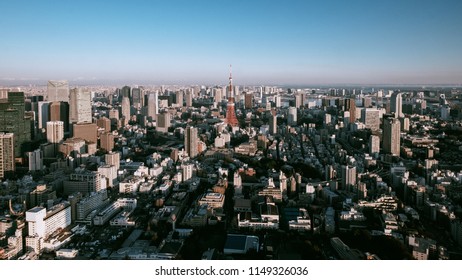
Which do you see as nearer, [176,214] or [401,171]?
[176,214]

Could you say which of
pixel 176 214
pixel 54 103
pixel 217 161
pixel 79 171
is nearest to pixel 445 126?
pixel 217 161

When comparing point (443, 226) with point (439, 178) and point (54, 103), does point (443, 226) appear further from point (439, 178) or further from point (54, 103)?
point (54, 103)

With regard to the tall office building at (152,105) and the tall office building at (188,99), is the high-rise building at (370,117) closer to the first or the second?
the tall office building at (188,99)

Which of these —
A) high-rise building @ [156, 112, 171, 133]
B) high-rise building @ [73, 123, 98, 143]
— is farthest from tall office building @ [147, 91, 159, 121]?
high-rise building @ [73, 123, 98, 143]

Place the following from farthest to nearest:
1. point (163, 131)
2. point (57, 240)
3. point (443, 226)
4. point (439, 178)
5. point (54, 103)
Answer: point (163, 131)
point (54, 103)
point (439, 178)
point (443, 226)
point (57, 240)

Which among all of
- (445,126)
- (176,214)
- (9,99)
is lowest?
(176,214)

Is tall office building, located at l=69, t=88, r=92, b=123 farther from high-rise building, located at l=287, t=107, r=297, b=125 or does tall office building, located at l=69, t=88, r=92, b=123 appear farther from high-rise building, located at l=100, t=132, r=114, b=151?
high-rise building, located at l=287, t=107, r=297, b=125
